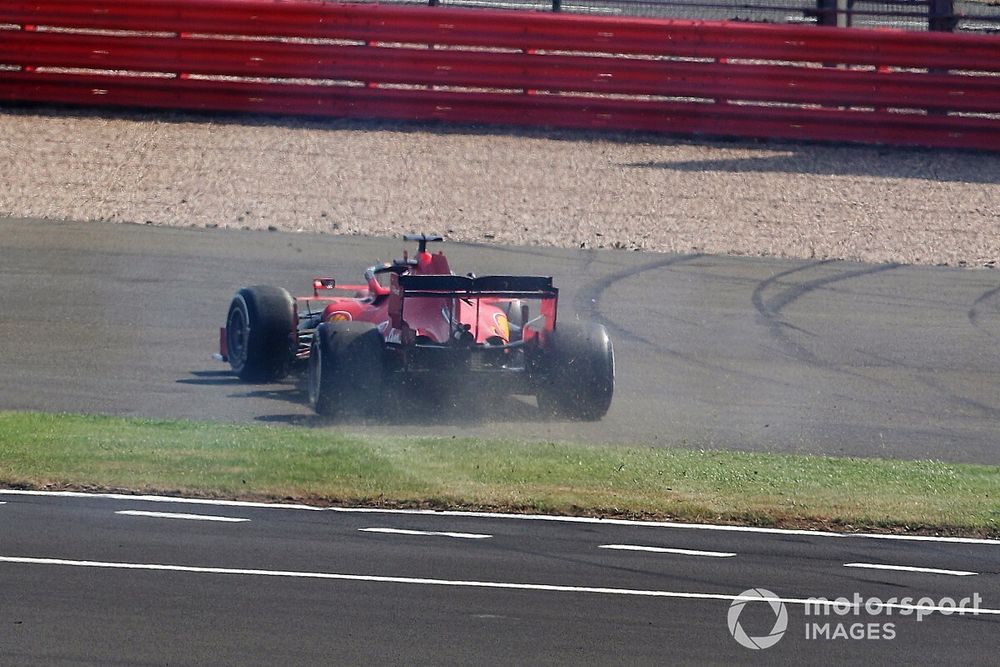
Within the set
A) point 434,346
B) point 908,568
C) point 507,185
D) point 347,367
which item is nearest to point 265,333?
point 347,367

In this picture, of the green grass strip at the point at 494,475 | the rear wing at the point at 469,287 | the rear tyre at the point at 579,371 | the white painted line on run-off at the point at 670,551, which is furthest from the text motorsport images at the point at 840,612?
→ the rear wing at the point at 469,287

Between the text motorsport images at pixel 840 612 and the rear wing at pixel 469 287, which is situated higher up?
the rear wing at pixel 469 287

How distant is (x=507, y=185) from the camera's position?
66.4 feet

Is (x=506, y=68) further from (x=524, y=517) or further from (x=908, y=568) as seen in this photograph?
(x=908, y=568)

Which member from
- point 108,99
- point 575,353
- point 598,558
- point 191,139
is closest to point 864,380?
point 575,353

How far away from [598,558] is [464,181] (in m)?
12.2

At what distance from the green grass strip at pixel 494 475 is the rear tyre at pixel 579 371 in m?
0.75

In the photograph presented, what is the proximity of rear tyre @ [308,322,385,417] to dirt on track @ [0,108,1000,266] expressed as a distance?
6.64m

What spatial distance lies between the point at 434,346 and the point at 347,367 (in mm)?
748

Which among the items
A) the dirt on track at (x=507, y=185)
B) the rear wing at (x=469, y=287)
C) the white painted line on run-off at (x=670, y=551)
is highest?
the dirt on track at (x=507, y=185)

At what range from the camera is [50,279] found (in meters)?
15.8

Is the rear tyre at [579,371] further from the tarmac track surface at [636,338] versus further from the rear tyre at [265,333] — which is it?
the rear tyre at [265,333]

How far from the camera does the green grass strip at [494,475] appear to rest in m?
9.88

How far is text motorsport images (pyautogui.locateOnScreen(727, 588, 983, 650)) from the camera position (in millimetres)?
7434
